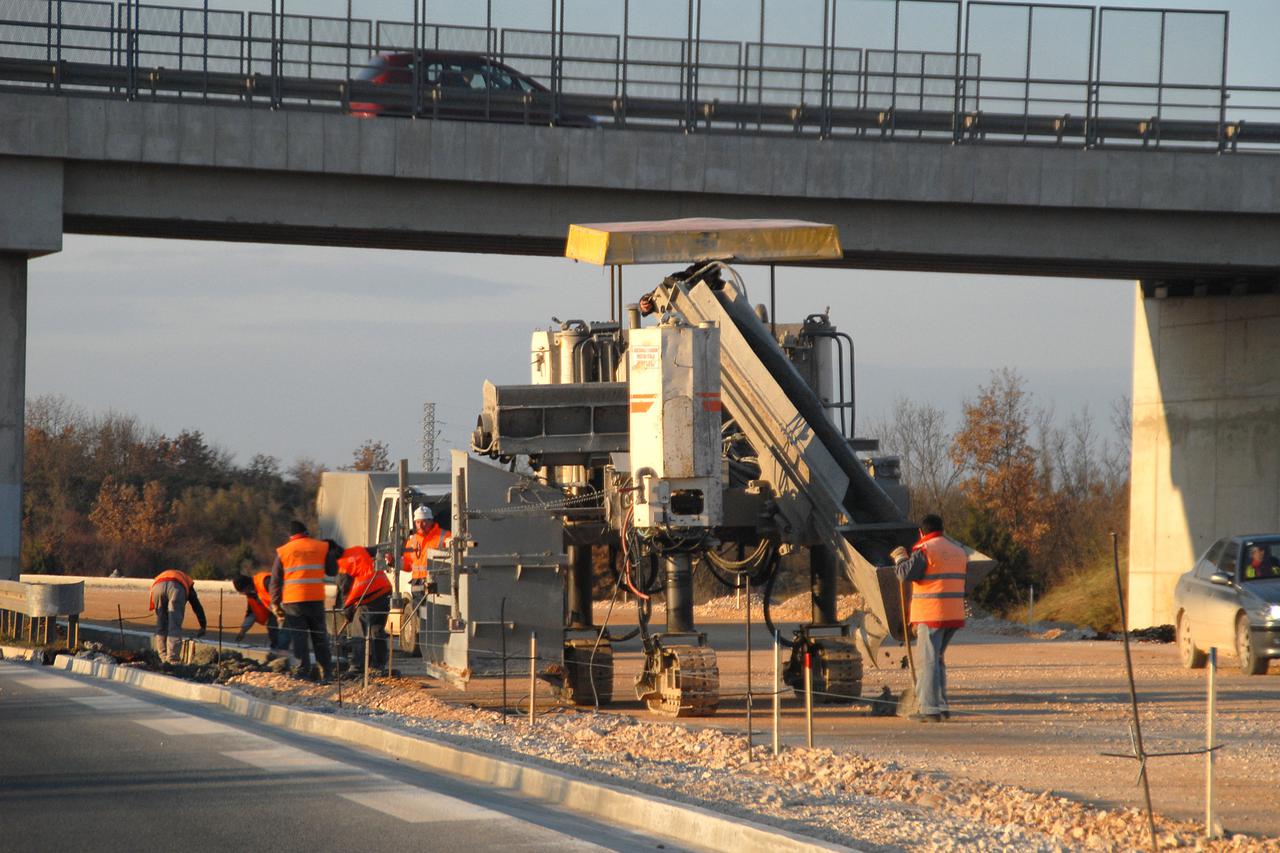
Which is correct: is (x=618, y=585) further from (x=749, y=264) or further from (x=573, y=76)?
(x=573, y=76)

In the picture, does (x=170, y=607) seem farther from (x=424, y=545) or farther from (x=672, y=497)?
(x=672, y=497)

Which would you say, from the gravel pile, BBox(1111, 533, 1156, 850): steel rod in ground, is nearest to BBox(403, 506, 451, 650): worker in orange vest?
the gravel pile

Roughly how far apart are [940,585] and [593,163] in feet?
49.7

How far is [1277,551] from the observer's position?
1984cm

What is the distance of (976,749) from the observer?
13.1 meters

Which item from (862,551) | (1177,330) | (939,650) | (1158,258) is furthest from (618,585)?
(1177,330)

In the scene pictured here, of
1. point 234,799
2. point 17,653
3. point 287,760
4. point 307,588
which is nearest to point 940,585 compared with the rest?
point 287,760

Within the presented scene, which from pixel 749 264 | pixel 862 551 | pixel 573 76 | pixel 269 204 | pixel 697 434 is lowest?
pixel 862 551

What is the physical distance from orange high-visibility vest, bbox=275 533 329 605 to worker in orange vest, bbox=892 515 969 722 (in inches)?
288

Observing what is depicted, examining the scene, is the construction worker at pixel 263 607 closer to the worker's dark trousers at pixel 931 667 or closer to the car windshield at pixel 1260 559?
the worker's dark trousers at pixel 931 667

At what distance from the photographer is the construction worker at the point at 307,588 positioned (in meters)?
18.9

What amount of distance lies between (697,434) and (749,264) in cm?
310

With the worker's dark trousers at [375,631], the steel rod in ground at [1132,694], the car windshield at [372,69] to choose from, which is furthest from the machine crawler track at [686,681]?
the car windshield at [372,69]

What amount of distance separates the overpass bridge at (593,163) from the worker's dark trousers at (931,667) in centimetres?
1493
